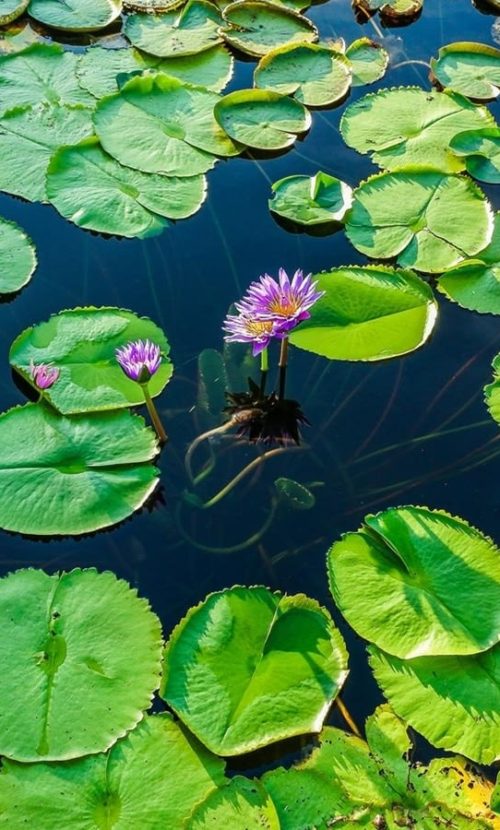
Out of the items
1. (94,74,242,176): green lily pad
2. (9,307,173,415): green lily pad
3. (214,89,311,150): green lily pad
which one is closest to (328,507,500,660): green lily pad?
(9,307,173,415): green lily pad

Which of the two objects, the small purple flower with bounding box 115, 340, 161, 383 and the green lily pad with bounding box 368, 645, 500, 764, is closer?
the green lily pad with bounding box 368, 645, 500, 764

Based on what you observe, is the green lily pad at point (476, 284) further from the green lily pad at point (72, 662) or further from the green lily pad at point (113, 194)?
the green lily pad at point (72, 662)

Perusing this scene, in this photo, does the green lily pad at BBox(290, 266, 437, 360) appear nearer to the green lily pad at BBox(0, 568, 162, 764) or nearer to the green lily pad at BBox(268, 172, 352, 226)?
the green lily pad at BBox(268, 172, 352, 226)

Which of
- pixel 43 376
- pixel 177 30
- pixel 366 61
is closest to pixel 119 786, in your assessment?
pixel 43 376

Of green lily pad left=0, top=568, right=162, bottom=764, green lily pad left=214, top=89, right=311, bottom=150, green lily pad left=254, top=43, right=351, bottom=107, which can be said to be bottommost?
green lily pad left=0, top=568, right=162, bottom=764

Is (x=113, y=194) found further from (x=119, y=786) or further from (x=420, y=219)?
(x=119, y=786)

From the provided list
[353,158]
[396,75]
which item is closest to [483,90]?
[396,75]

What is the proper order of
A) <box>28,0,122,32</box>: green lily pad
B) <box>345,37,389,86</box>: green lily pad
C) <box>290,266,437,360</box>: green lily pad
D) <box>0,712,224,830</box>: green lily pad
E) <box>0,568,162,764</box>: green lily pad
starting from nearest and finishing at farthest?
<box>0,712,224,830</box>: green lily pad < <box>0,568,162,764</box>: green lily pad < <box>290,266,437,360</box>: green lily pad < <box>345,37,389,86</box>: green lily pad < <box>28,0,122,32</box>: green lily pad
